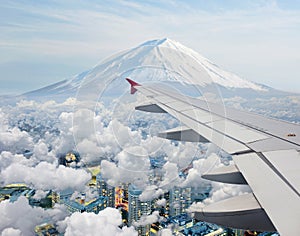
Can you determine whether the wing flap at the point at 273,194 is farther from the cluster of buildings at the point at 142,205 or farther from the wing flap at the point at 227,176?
the cluster of buildings at the point at 142,205

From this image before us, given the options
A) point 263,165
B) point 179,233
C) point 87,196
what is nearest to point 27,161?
point 87,196

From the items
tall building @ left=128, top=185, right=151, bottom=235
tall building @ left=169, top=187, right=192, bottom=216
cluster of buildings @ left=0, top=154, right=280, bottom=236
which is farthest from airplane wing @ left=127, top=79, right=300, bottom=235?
tall building @ left=169, top=187, right=192, bottom=216

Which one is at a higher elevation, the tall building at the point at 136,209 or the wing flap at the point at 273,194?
the wing flap at the point at 273,194

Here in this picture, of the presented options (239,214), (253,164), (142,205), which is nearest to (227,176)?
(253,164)

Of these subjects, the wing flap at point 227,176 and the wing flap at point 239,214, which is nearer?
the wing flap at point 239,214

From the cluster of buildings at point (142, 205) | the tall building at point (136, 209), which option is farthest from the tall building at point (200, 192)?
the tall building at point (136, 209)

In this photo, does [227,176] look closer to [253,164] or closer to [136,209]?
[253,164]

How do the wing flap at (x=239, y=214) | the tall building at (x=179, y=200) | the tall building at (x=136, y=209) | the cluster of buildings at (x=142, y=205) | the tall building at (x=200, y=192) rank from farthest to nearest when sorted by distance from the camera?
the tall building at (x=179, y=200) < the tall building at (x=136, y=209) < the cluster of buildings at (x=142, y=205) < the tall building at (x=200, y=192) < the wing flap at (x=239, y=214)

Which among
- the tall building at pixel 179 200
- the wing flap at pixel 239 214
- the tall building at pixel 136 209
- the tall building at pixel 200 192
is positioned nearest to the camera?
the wing flap at pixel 239 214
